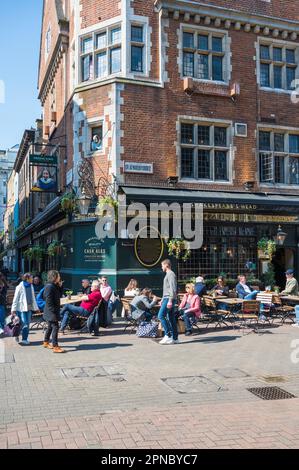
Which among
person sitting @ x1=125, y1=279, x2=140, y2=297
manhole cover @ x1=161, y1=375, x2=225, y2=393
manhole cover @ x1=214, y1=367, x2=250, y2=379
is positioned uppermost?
person sitting @ x1=125, y1=279, x2=140, y2=297

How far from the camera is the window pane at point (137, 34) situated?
52.2 feet

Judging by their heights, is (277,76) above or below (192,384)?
above

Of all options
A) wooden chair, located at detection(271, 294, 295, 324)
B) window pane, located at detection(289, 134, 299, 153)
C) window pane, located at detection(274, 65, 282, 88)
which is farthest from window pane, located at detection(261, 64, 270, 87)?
wooden chair, located at detection(271, 294, 295, 324)

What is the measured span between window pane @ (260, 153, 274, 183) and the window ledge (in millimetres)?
2693

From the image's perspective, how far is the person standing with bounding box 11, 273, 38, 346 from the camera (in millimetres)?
10586

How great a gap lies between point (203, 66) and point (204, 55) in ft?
1.44

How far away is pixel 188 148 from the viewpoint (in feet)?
54.7

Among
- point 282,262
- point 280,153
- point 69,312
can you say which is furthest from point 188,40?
point 69,312

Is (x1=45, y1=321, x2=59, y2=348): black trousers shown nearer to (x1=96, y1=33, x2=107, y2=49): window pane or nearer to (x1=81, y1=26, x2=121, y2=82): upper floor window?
(x1=81, y1=26, x2=121, y2=82): upper floor window

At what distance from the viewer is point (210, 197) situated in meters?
15.7

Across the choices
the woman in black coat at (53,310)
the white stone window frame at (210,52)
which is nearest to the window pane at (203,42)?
the white stone window frame at (210,52)

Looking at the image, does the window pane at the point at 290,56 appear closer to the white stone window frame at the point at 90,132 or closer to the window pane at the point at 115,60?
the window pane at the point at 115,60

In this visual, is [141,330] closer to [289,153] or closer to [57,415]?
[57,415]

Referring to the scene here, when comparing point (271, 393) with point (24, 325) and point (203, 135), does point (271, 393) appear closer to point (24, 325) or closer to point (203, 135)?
point (24, 325)
